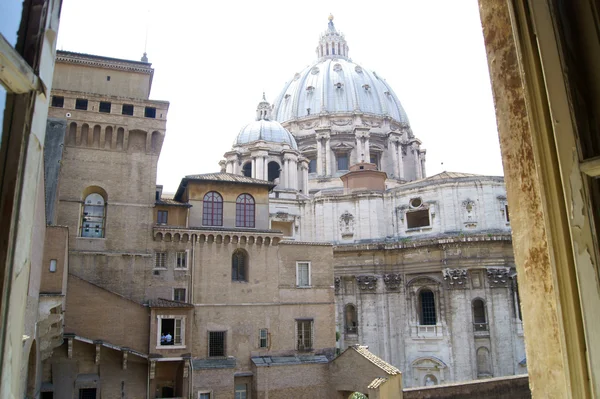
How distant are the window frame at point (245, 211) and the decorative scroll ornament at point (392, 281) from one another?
13.0m

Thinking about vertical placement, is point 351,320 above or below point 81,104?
below

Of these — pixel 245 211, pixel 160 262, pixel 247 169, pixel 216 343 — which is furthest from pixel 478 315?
pixel 247 169

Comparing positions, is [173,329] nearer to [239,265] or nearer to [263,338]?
[263,338]

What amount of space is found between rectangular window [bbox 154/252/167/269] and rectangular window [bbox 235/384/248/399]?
21.2ft

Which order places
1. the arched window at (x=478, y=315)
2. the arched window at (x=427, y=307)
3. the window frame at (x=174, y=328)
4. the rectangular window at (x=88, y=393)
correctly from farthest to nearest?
the arched window at (x=427, y=307) → the arched window at (x=478, y=315) → the window frame at (x=174, y=328) → the rectangular window at (x=88, y=393)

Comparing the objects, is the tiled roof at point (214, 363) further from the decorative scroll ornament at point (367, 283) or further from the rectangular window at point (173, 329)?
the decorative scroll ornament at point (367, 283)

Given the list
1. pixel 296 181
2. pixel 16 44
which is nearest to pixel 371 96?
pixel 296 181

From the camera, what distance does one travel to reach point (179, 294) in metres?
25.8

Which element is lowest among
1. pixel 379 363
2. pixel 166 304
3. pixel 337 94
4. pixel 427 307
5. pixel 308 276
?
pixel 379 363

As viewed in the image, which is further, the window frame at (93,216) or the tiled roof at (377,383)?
the window frame at (93,216)

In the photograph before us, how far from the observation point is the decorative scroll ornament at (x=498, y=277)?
113 feet

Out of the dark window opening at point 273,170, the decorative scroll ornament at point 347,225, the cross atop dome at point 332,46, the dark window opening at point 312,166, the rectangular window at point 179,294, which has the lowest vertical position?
the rectangular window at point 179,294

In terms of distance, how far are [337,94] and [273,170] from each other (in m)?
20.7

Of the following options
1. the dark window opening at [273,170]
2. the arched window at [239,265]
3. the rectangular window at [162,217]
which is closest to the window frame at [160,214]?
the rectangular window at [162,217]
